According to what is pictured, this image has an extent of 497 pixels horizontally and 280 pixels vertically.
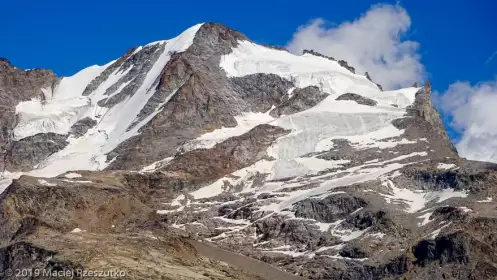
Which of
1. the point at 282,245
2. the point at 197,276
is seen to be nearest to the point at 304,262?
the point at 282,245

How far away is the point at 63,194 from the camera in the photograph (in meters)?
126

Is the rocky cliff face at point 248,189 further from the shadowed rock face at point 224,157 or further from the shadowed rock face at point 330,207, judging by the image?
the shadowed rock face at point 224,157

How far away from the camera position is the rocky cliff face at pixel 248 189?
104m

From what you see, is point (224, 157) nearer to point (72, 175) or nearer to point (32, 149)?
point (72, 175)

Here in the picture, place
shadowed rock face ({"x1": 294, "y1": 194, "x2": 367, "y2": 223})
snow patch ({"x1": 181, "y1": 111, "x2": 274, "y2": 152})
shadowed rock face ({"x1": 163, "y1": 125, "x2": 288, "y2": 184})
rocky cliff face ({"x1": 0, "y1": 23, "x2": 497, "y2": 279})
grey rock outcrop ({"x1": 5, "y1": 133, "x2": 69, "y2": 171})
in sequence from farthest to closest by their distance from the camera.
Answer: grey rock outcrop ({"x1": 5, "y1": 133, "x2": 69, "y2": 171})
snow patch ({"x1": 181, "y1": 111, "x2": 274, "y2": 152})
shadowed rock face ({"x1": 163, "y1": 125, "x2": 288, "y2": 184})
shadowed rock face ({"x1": 294, "y1": 194, "x2": 367, "y2": 223})
rocky cliff face ({"x1": 0, "y1": 23, "x2": 497, "y2": 279})

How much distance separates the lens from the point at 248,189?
147 meters

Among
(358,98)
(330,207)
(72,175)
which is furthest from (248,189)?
(358,98)

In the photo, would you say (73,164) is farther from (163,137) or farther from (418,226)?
(418,226)

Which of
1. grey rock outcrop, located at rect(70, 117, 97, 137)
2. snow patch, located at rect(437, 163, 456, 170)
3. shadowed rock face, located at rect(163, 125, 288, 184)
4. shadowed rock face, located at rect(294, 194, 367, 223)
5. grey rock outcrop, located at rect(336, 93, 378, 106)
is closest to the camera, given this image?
shadowed rock face, located at rect(294, 194, 367, 223)

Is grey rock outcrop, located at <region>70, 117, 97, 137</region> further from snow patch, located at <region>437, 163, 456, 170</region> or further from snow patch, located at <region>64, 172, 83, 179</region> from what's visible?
snow patch, located at <region>437, 163, 456, 170</region>

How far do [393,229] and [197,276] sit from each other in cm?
3697

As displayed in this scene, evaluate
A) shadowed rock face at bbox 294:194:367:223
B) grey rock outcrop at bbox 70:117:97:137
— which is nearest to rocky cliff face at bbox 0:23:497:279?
shadowed rock face at bbox 294:194:367:223

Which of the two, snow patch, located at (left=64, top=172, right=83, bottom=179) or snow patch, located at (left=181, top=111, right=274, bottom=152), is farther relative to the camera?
snow patch, located at (left=181, top=111, right=274, bottom=152)

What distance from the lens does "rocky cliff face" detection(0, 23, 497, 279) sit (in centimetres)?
10419
